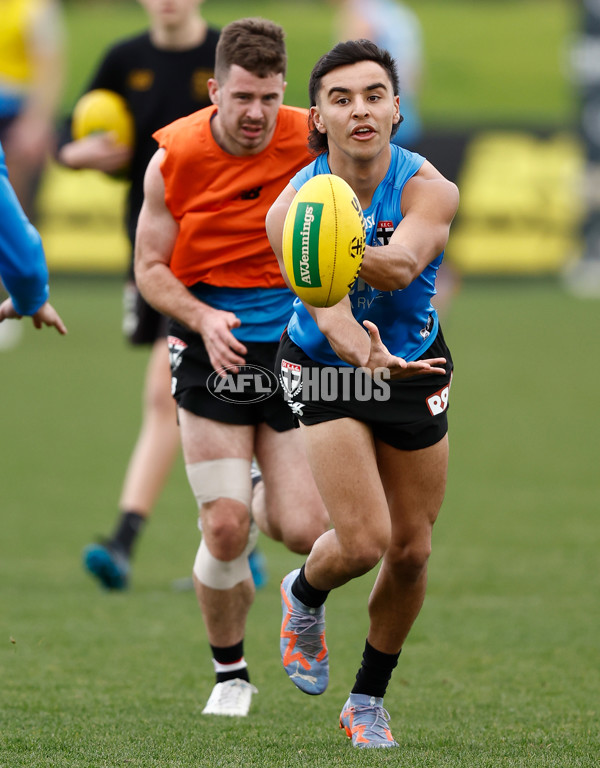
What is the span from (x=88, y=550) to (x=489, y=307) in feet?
42.0

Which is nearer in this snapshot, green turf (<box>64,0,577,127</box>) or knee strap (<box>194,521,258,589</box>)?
knee strap (<box>194,521,258,589</box>)

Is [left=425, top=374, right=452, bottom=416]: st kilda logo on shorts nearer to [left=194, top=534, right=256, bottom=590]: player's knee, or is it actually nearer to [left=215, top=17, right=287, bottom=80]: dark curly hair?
[left=194, top=534, right=256, bottom=590]: player's knee

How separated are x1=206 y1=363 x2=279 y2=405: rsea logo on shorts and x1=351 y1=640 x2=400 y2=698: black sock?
40.3 inches

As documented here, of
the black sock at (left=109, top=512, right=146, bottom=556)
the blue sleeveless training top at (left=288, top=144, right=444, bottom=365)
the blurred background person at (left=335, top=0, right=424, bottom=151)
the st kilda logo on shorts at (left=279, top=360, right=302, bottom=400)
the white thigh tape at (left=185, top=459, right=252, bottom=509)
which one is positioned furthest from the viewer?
the blurred background person at (left=335, top=0, right=424, bottom=151)

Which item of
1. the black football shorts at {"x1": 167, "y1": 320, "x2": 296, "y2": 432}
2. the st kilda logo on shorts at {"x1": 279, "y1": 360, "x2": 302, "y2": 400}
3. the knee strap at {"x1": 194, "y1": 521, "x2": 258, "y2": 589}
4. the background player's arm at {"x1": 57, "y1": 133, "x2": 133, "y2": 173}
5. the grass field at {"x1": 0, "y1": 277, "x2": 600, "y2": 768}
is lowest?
the grass field at {"x1": 0, "y1": 277, "x2": 600, "y2": 768}

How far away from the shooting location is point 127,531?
635cm

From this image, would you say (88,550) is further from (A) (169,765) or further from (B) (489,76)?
(B) (489,76)

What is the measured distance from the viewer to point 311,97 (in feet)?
13.5

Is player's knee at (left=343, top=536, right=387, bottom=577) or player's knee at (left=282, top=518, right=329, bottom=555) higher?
player's knee at (left=343, top=536, right=387, bottom=577)

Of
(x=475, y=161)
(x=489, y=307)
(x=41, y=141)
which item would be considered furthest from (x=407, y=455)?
(x=475, y=161)

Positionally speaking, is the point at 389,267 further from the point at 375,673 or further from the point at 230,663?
the point at 230,663

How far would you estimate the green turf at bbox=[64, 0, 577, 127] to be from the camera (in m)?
32.6

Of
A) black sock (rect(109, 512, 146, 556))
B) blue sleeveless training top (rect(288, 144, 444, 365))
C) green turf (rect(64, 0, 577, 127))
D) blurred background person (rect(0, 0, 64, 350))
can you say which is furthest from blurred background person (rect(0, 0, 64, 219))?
green turf (rect(64, 0, 577, 127))

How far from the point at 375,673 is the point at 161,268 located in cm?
159
